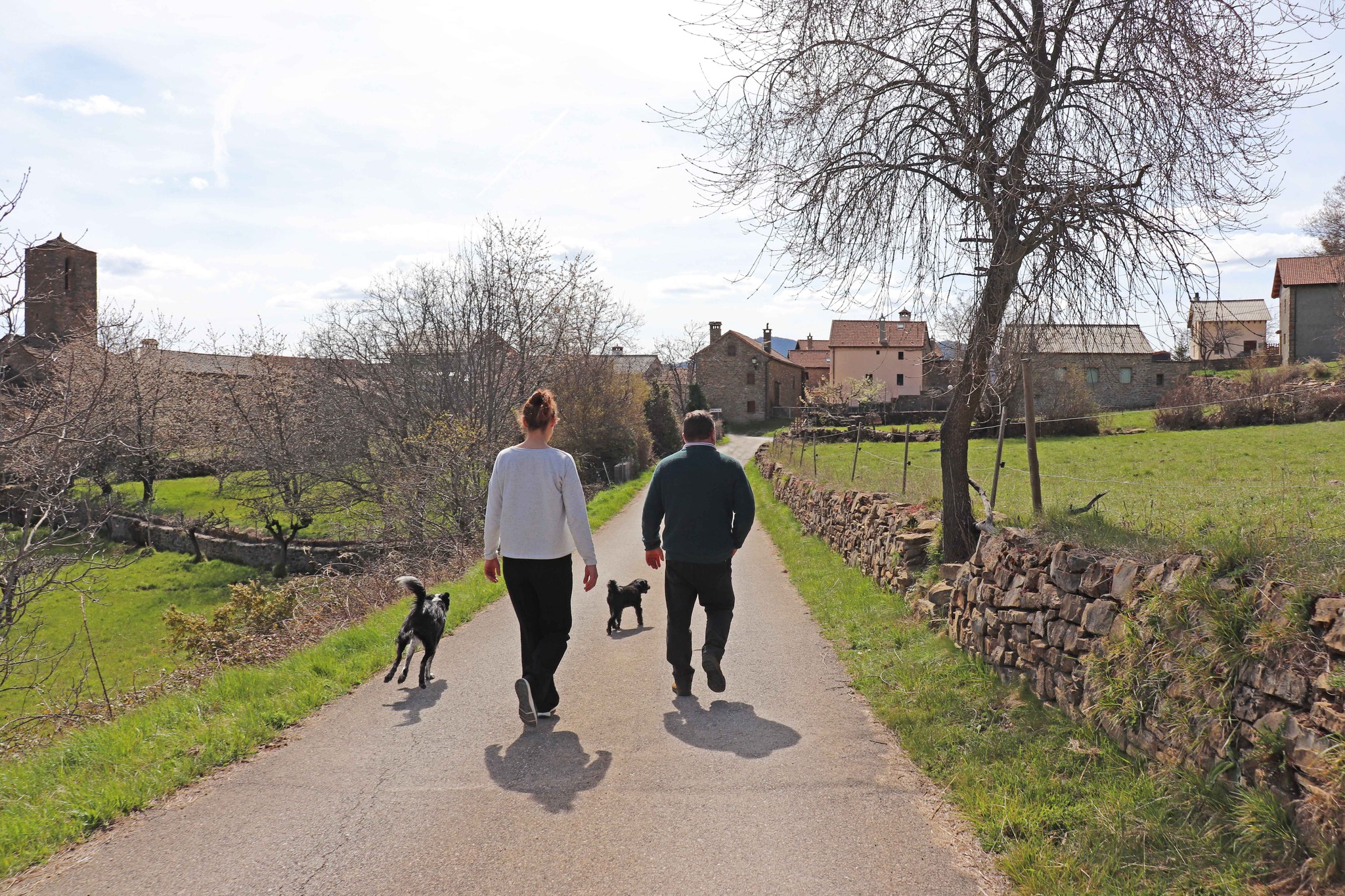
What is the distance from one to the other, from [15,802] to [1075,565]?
601 centimetres

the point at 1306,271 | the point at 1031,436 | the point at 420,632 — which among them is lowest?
the point at 420,632

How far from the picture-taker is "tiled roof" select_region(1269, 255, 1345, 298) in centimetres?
5141

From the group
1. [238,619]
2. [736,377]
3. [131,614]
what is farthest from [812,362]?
[238,619]

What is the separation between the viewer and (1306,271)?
53094mm

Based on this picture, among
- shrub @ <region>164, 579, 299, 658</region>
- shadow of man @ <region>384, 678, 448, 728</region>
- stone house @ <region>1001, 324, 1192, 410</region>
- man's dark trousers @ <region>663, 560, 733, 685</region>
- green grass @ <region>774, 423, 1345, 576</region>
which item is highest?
stone house @ <region>1001, 324, 1192, 410</region>

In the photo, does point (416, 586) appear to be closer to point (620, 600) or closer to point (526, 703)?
point (526, 703)

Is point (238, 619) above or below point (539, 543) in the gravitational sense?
below

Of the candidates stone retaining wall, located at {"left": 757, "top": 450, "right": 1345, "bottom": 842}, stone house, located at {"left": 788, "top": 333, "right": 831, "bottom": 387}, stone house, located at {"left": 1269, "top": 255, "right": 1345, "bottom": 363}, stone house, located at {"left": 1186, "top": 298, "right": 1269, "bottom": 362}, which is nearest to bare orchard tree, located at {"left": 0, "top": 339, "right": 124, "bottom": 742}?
stone retaining wall, located at {"left": 757, "top": 450, "right": 1345, "bottom": 842}

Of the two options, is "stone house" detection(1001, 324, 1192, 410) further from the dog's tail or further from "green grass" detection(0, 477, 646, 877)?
"green grass" detection(0, 477, 646, 877)

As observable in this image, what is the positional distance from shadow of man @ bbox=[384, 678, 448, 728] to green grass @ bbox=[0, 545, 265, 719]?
6.09 m

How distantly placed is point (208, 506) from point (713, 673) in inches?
1364

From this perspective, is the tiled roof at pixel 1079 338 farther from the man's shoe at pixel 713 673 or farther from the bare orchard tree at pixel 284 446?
the bare orchard tree at pixel 284 446

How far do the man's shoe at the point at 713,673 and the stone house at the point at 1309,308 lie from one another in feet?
187

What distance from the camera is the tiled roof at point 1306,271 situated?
51412mm
